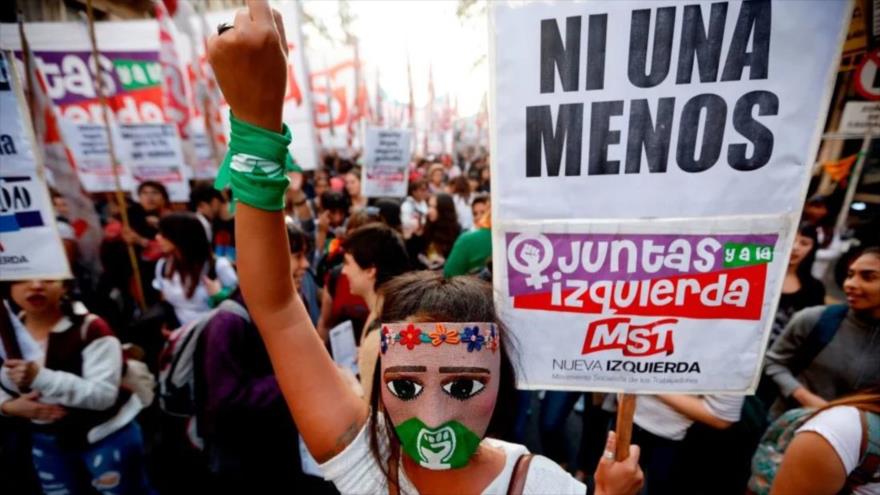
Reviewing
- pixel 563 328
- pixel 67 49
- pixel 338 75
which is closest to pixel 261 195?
pixel 563 328

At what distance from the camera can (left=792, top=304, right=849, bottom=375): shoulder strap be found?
6.90ft

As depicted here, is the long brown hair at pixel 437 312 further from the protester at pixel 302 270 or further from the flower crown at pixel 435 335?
the protester at pixel 302 270

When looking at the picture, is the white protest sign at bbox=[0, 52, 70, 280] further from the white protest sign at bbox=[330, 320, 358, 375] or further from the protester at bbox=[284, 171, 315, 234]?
the protester at bbox=[284, 171, 315, 234]

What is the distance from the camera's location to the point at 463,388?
0.96m

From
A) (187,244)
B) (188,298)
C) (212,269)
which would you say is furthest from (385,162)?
(188,298)

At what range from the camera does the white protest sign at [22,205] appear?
65.1 inches

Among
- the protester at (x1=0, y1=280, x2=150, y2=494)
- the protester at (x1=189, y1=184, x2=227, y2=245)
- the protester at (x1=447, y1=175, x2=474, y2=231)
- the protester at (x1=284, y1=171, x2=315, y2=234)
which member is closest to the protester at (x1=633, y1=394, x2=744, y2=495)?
the protester at (x1=0, y1=280, x2=150, y2=494)

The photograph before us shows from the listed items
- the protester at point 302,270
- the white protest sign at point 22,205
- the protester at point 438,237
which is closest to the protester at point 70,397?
the white protest sign at point 22,205

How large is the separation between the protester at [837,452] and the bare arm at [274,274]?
131 centimetres

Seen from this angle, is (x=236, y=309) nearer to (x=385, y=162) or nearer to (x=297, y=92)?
(x=297, y=92)

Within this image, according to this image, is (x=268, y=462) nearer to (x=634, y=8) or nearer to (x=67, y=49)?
(x=634, y=8)

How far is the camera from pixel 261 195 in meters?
0.78

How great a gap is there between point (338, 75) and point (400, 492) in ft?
33.5

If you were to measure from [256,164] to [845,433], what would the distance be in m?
1.74
